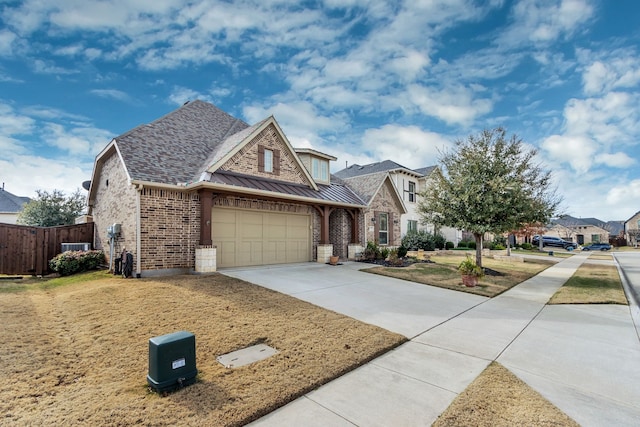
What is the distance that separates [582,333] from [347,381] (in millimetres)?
5159

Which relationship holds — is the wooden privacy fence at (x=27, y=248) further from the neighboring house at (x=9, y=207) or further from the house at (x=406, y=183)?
the neighboring house at (x=9, y=207)

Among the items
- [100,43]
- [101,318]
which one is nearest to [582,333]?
[101,318]

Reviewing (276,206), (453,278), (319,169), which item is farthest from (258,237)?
(453,278)

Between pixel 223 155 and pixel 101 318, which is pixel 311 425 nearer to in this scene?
pixel 101 318

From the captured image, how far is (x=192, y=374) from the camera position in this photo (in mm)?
3592

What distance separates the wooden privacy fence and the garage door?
6726 mm

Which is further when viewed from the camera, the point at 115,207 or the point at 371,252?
the point at 371,252

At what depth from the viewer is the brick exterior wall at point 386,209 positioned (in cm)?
1789

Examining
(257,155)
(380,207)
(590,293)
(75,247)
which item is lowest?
(590,293)

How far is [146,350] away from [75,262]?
949 cm

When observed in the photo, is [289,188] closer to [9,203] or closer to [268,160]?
[268,160]

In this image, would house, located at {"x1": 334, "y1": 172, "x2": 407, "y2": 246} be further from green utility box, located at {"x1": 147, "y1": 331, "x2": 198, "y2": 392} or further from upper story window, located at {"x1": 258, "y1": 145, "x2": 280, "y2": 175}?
green utility box, located at {"x1": 147, "y1": 331, "x2": 198, "y2": 392}

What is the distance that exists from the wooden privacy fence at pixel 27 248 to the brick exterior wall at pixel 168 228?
18.0 ft

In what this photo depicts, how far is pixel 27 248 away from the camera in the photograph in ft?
38.6
